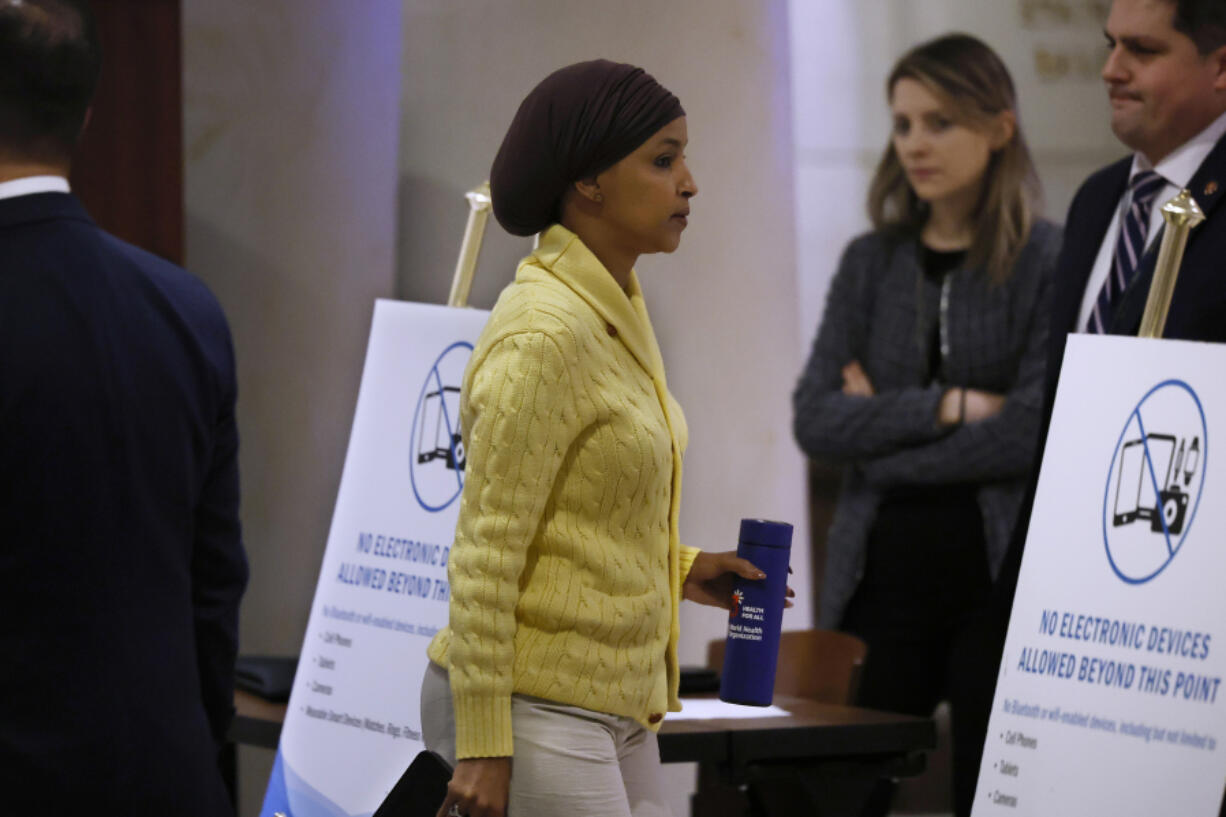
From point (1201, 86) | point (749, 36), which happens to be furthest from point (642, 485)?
point (749, 36)

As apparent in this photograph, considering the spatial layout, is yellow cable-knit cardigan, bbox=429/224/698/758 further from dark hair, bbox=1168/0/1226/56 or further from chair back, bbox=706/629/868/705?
dark hair, bbox=1168/0/1226/56

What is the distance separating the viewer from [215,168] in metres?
4.48

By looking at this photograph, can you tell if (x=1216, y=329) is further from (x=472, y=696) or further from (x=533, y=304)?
(x=472, y=696)

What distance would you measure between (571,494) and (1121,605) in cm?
122

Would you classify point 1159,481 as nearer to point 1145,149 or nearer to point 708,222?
point 1145,149

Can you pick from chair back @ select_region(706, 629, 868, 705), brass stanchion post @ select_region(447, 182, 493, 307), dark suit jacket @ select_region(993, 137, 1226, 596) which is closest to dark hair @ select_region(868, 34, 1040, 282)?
dark suit jacket @ select_region(993, 137, 1226, 596)

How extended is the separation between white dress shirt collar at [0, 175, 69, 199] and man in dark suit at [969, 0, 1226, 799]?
1.97m

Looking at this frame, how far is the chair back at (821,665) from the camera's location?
342cm

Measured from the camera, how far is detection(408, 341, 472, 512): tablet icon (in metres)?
2.86

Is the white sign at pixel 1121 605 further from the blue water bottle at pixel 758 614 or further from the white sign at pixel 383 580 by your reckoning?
the white sign at pixel 383 580

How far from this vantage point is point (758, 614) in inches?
79.1

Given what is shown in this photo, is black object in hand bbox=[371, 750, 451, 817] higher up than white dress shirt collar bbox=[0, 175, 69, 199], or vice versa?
white dress shirt collar bbox=[0, 175, 69, 199]

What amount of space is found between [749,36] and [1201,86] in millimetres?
1519

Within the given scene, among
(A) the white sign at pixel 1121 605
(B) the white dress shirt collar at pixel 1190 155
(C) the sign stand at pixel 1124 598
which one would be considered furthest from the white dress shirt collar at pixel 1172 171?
(A) the white sign at pixel 1121 605
